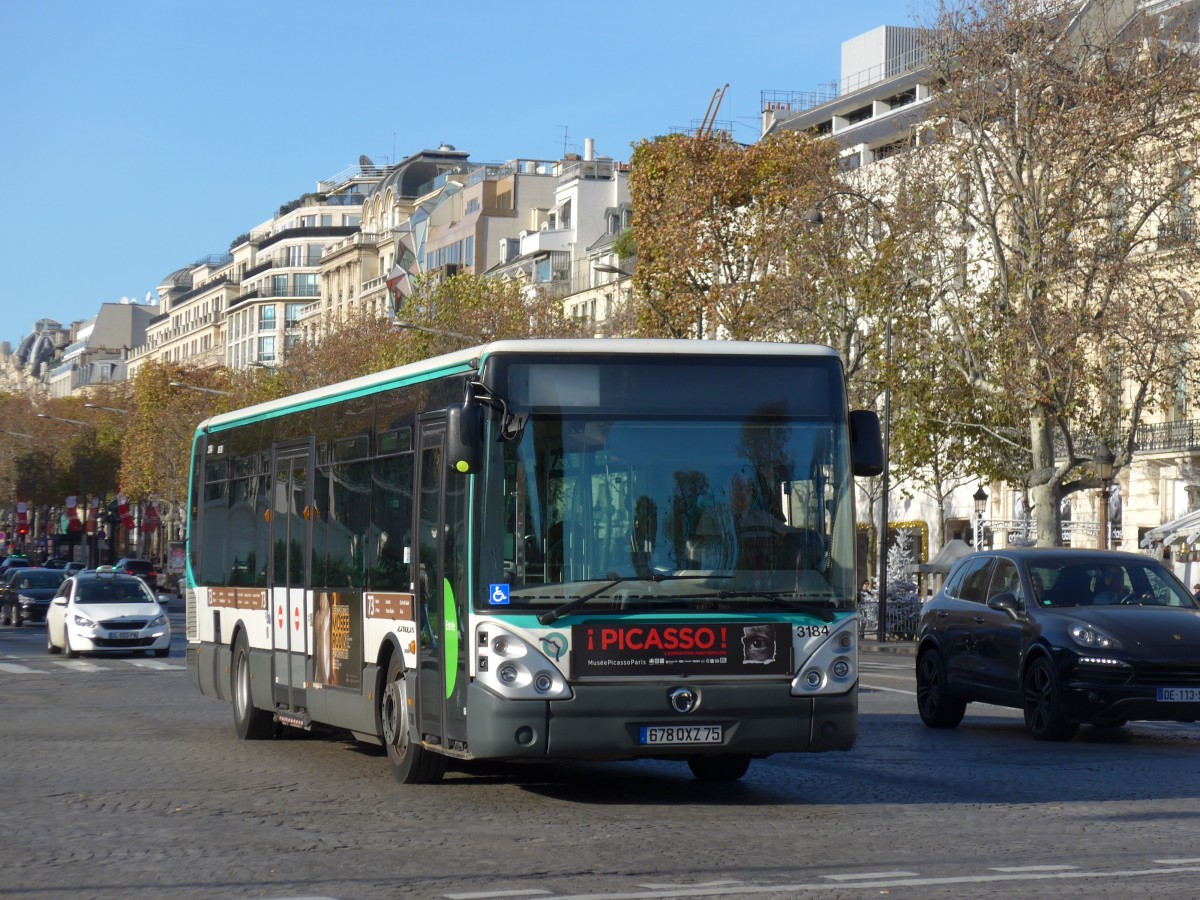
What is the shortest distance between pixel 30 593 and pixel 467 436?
43.4 metres

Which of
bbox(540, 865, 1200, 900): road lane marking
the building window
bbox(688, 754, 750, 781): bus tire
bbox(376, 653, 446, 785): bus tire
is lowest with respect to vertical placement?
bbox(540, 865, 1200, 900): road lane marking

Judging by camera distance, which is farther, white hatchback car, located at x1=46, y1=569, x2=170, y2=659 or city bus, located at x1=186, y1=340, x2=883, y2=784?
white hatchback car, located at x1=46, y1=569, x2=170, y2=659

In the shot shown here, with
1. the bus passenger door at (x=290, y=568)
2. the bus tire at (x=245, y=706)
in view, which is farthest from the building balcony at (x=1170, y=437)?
the bus passenger door at (x=290, y=568)

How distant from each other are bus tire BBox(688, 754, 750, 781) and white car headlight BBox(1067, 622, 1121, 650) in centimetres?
435

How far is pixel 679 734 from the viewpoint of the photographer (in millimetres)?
13047

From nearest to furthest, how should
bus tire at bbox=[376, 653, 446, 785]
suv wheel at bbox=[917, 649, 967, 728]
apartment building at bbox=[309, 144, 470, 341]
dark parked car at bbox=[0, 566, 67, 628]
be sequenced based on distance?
bus tire at bbox=[376, 653, 446, 785], suv wheel at bbox=[917, 649, 967, 728], dark parked car at bbox=[0, 566, 67, 628], apartment building at bbox=[309, 144, 470, 341]

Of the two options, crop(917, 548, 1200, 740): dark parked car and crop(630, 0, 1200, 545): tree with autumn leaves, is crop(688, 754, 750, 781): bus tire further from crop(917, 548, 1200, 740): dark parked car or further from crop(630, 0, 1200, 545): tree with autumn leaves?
crop(630, 0, 1200, 545): tree with autumn leaves

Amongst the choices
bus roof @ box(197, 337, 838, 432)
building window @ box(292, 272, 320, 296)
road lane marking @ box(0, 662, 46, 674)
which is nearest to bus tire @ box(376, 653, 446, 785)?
bus roof @ box(197, 337, 838, 432)

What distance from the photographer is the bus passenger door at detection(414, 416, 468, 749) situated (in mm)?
13195

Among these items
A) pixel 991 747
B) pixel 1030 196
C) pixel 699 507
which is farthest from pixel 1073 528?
pixel 699 507

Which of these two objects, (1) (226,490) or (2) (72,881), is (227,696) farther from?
(2) (72,881)

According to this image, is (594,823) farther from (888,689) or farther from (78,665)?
(78,665)

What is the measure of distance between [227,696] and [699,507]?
25.1 ft

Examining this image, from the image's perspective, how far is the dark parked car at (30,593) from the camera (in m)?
53.9
